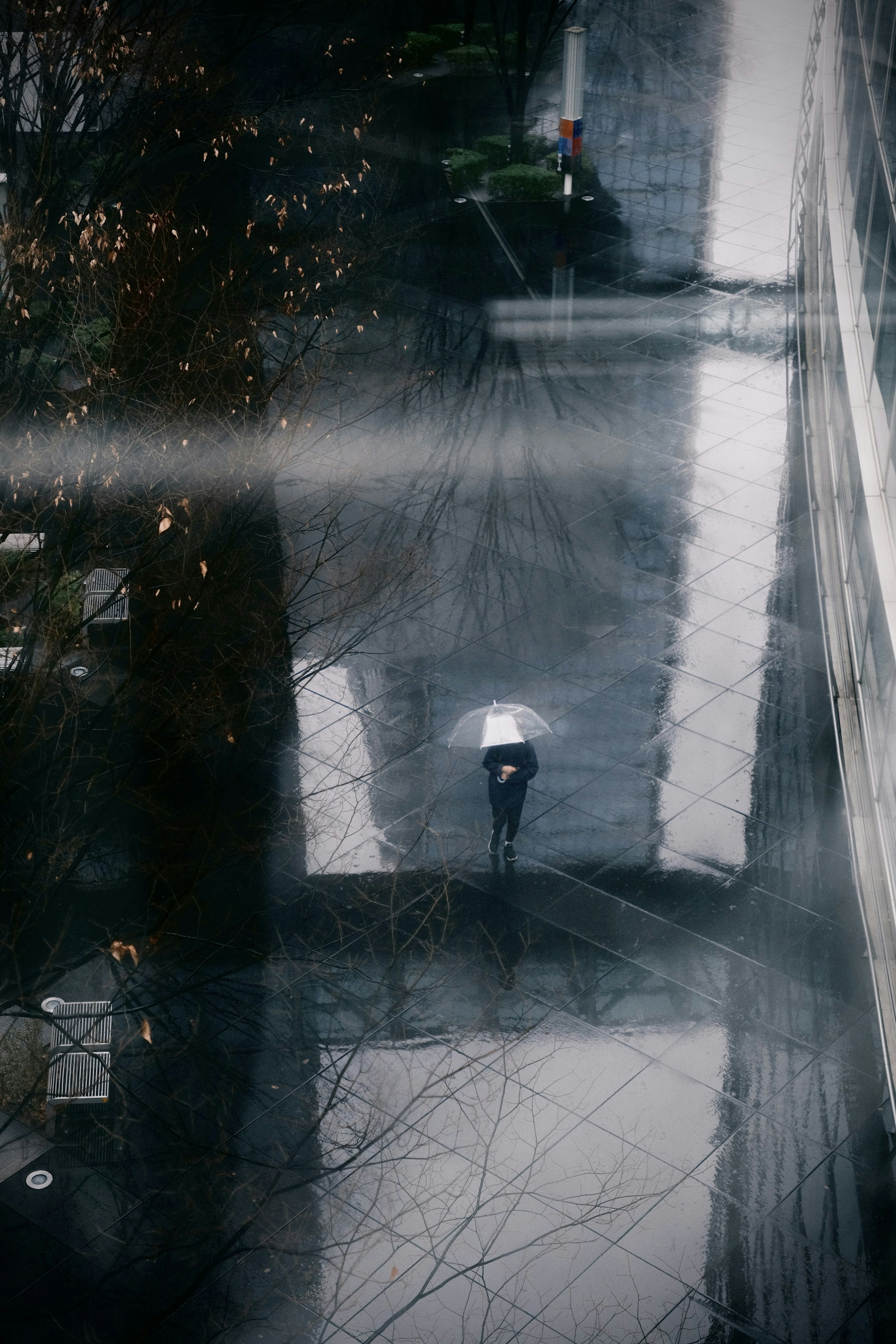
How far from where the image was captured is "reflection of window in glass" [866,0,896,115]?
15.4 m

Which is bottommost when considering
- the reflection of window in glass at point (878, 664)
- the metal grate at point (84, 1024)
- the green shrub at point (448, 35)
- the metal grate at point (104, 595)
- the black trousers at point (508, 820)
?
the metal grate at point (84, 1024)

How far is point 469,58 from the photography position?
35.5 m

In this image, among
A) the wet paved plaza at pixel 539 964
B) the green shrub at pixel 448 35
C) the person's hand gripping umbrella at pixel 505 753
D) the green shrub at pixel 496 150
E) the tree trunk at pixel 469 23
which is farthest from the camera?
the green shrub at pixel 448 35

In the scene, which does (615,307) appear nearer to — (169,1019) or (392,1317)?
(169,1019)

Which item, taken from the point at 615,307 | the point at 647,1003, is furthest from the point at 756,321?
the point at 647,1003

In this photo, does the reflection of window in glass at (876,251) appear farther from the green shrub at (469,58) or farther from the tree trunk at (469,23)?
the tree trunk at (469,23)

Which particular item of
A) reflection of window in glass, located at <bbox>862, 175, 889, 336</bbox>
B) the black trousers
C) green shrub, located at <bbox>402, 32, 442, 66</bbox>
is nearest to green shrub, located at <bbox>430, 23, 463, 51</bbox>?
green shrub, located at <bbox>402, 32, 442, 66</bbox>

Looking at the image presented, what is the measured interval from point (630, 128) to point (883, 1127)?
83.4ft

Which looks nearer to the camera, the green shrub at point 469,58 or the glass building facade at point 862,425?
the glass building facade at point 862,425

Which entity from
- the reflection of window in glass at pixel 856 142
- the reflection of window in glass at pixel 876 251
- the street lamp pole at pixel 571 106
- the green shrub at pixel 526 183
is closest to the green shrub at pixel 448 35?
the street lamp pole at pixel 571 106

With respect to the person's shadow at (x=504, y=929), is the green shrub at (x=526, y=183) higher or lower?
higher

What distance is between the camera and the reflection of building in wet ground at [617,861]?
1093 centimetres

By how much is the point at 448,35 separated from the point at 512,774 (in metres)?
27.9

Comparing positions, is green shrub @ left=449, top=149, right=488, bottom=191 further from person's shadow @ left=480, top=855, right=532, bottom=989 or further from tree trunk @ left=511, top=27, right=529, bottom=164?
person's shadow @ left=480, top=855, right=532, bottom=989
